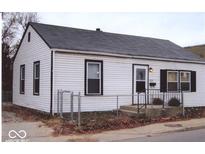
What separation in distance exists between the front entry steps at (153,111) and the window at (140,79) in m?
1.65

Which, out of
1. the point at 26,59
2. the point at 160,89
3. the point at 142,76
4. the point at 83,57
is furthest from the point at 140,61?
the point at 26,59

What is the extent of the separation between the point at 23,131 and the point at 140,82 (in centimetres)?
754

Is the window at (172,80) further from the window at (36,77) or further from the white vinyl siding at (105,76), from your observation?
the window at (36,77)

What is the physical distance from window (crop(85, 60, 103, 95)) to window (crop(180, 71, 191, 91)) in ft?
17.7

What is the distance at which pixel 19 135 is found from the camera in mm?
8344

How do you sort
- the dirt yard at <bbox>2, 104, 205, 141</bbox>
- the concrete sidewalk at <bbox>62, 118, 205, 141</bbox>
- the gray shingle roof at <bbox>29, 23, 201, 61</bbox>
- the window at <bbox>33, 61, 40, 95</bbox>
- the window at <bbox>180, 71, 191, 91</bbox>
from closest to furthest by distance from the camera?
the concrete sidewalk at <bbox>62, 118, 205, 141</bbox>
the dirt yard at <bbox>2, 104, 205, 141</bbox>
the gray shingle roof at <bbox>29, 23, 201, 61</bbox>
the window at <bbox>33, 61, 40, 95</bbox>
the window at <bbox>180, 71, 191, 91</bbox>

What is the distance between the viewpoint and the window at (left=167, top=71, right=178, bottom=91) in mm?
15867

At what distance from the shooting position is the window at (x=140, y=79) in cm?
1481

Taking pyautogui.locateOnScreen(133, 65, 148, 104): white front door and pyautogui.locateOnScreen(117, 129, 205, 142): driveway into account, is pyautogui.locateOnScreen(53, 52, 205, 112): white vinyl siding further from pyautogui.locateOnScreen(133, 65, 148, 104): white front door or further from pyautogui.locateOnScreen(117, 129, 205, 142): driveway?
pyautogui.locateOnScreen(117, 129, 205, 142): driveway

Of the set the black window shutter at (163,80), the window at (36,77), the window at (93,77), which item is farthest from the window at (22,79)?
the black window shutter at (163,80)

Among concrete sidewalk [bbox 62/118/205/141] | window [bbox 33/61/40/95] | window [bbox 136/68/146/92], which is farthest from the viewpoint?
window [bbox 136/68/146/92]

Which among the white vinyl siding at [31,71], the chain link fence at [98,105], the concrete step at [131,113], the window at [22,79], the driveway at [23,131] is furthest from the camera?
the window at [22,79]

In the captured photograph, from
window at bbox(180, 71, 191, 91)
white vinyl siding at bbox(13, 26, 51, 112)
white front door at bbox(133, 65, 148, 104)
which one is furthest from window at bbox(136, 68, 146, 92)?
white vinyl siding at bbox(13, 26, 51, 112)
